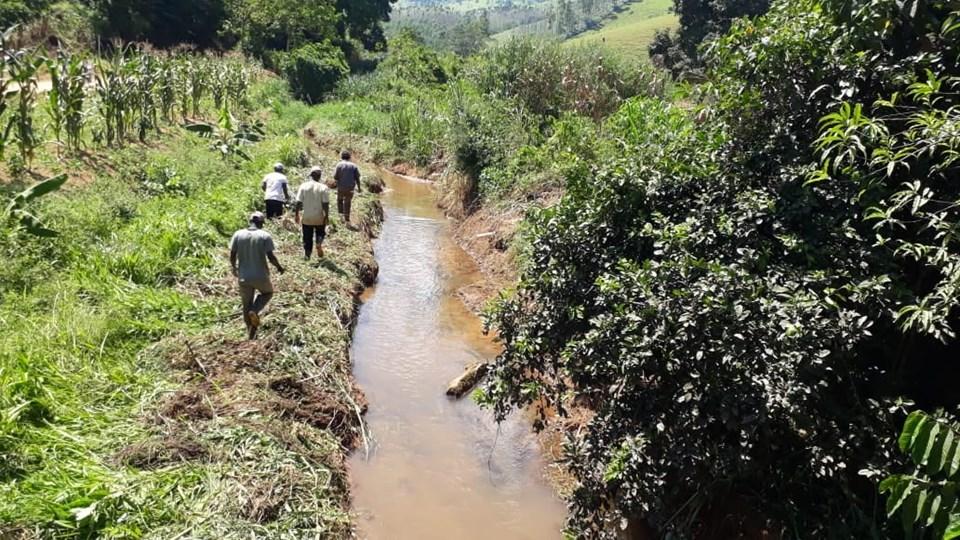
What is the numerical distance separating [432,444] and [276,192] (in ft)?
22.8

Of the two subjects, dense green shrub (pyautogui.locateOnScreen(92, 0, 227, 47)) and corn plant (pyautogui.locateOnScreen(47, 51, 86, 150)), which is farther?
dense green shrub (pyautogui.locateOnScreen(92, 0, 227, 47))

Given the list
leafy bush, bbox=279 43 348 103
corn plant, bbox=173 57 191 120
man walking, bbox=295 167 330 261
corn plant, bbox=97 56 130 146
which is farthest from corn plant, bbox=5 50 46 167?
leafy bush, bbox=279 43 348 103

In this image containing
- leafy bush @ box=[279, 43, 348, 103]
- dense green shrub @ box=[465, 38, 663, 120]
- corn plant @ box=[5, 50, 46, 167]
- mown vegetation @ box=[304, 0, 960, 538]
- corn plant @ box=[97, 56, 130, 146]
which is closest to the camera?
mown vegetation @ box=[304, 0, 960, 538]

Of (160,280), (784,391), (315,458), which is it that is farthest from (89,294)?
(784,391)

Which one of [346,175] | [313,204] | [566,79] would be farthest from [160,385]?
[566,79]

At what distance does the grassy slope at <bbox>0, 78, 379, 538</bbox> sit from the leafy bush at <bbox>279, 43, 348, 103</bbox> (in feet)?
87.1

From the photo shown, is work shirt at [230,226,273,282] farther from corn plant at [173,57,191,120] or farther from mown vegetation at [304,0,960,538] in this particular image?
corn plant at [173,57,191,120]

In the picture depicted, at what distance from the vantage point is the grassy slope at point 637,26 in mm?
68113

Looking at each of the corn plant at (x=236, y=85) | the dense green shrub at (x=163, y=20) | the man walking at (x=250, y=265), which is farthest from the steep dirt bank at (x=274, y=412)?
the dense green shrub at (x=163, y=20)

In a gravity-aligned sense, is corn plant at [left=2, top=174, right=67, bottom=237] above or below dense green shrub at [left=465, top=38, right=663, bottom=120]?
below

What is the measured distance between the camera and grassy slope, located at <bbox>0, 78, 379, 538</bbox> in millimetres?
5031

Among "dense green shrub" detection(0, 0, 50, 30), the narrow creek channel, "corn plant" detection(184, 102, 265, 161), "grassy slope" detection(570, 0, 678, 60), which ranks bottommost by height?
the narrow creek channel

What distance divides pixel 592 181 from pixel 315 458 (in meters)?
4.12

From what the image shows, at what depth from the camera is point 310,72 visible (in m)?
36.4
